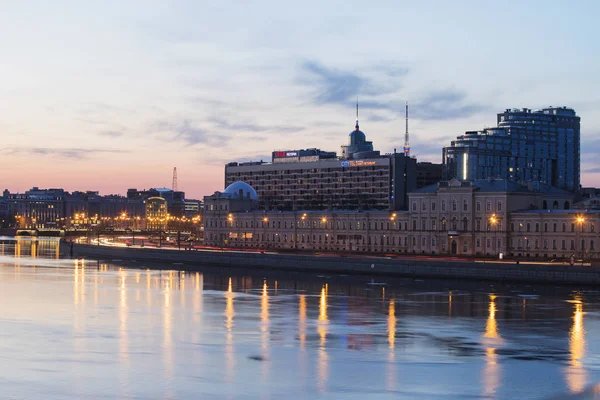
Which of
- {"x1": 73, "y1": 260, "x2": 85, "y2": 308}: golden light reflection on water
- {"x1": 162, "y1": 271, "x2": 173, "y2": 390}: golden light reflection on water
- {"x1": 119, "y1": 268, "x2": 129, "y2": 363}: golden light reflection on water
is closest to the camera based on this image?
{"x1": 162, "y1": 271, "x2": 173, "y2": 390}: golden light reflection on water

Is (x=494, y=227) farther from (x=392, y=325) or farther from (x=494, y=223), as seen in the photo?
(x=392, y=325)

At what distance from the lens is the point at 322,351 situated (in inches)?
1807

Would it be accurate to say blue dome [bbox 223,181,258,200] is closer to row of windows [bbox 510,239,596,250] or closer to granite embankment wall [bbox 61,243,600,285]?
granite embankment wall [bbox 61,243,600,285]

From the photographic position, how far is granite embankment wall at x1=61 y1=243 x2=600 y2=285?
277 ft

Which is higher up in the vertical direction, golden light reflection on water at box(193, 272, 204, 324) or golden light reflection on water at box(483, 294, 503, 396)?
golden light reflection on water at box(193, 272, 204, 324)

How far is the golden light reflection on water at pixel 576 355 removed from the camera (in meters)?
38.3

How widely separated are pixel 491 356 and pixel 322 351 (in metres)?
7.96

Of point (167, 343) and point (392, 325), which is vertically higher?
point (392, 325)

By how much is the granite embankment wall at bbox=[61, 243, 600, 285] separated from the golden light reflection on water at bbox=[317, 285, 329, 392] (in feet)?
79.2

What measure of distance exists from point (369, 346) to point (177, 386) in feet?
42.8

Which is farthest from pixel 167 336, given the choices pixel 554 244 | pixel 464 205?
pixel 464 205

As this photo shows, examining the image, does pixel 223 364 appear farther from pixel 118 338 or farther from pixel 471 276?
pixel 471 276

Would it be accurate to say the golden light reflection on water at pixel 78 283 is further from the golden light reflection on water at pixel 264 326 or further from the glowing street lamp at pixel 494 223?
the glowing street lamp at pixel 494 223

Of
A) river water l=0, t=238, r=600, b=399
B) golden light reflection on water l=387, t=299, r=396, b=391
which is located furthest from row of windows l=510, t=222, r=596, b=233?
golden light reflection on water l=387, t=299, r=396, b=391
